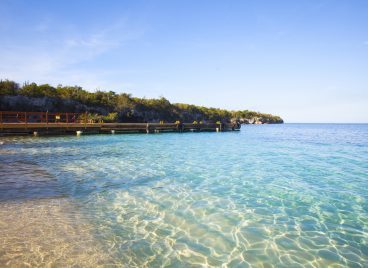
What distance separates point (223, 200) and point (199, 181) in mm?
2417

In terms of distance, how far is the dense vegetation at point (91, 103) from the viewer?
4259 cm

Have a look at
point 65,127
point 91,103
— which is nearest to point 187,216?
point 65,127

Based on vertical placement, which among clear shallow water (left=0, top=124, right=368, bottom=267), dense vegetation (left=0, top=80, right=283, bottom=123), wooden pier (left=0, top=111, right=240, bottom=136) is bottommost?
clear shallow water (left=0, top=124, right=368, bottom=267)

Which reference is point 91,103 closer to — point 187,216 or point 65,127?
point 65,127

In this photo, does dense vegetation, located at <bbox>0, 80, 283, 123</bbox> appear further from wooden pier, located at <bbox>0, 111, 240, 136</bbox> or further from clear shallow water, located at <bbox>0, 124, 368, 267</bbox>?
clear shallow water, located at <bbox>0, 124, 368, 267</bbox>

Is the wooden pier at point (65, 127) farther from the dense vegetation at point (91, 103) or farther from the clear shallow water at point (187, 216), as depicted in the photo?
the clear shallow water at point (187, 216)

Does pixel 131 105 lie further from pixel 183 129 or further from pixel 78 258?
pixel 78 258

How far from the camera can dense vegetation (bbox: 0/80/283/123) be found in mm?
42594

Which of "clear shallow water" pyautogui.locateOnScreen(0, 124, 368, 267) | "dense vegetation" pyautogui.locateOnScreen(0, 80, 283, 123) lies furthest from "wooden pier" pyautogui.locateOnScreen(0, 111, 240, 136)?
"clear shallow water" pyautogui.locateOnScreen(0, 124, 368, 267)

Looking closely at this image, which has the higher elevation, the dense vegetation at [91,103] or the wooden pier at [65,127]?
the dense vegetation at [91,103]

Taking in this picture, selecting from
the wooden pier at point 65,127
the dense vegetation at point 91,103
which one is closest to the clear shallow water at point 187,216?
the wooden pier at point 65,127

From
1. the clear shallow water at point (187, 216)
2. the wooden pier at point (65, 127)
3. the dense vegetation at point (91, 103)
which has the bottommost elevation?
the clear shallow water at point (187, 216)

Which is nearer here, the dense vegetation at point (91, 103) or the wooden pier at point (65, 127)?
the wooden pier at point (65, 127)

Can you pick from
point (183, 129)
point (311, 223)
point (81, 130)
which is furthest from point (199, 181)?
point (183, 129)
